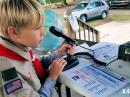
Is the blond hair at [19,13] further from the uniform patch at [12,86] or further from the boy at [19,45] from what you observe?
the uniform patch at [12,86]

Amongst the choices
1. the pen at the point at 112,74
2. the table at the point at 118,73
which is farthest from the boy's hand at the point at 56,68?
the pen at the point at 112,74

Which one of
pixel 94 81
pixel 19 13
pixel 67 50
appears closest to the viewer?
pixel 19 13

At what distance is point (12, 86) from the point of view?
1.05m

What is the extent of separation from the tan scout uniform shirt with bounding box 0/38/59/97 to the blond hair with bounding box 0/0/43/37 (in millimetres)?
99

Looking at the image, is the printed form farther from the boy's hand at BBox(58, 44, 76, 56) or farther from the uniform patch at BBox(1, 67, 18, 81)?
the uniform patch at BBox(1, 67, 18, 81)

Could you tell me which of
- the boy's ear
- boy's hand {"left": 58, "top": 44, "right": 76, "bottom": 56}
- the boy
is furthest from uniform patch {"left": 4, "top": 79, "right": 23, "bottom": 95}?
boy's hand {"left": 58, "top": 44, "right": 76, "bottom": 56}

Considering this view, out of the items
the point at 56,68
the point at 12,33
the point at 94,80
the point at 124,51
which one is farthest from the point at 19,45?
the point at 124,51

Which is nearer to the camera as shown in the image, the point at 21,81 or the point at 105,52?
the point at 21,81

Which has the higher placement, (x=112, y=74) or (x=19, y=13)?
(x=19, y=13)

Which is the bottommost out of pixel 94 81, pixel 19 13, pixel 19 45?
pixel 94 81

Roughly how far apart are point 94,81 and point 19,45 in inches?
12.5

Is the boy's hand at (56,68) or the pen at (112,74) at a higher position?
the boy's hand at (56,68)

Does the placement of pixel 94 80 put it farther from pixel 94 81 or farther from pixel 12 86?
pixel 12 86

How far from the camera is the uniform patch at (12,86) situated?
105 centimetres
